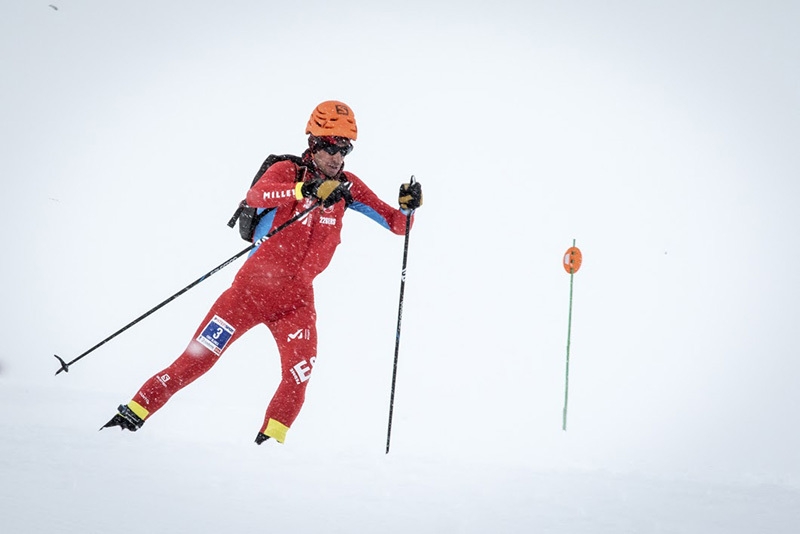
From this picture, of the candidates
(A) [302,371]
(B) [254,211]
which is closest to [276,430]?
(A) [302,371]

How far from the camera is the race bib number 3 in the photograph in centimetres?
378

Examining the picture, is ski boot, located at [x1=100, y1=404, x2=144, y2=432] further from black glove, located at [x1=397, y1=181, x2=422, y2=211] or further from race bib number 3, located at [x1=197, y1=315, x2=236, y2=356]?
black glove, located at [x1=397, y1=181, x2=422, y2=211]

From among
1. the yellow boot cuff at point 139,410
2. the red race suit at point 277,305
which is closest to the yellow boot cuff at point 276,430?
the red race suit at point 277,305

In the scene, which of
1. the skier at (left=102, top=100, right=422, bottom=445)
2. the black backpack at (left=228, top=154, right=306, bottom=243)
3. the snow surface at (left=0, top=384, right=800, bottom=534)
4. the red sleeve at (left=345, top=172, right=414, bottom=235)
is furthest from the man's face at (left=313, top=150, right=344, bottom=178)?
the snow surface at (left=0, top=384, right=800, bottom=534)

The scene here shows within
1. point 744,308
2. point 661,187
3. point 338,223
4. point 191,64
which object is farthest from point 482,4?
point 338,223

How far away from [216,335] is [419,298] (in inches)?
315

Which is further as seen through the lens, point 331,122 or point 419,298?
point 419,298

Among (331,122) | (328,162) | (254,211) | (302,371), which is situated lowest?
A: (302,371)

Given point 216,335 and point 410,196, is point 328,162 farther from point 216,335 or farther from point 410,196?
point 216,335

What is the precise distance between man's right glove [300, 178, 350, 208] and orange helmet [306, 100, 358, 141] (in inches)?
17.9

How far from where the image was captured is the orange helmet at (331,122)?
3834 mm

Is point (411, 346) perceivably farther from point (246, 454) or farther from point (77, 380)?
point (246, 454)

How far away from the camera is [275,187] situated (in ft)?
11.9

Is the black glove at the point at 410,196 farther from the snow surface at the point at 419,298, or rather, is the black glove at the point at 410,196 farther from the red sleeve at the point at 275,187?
the snow surface at the point at 419,298
